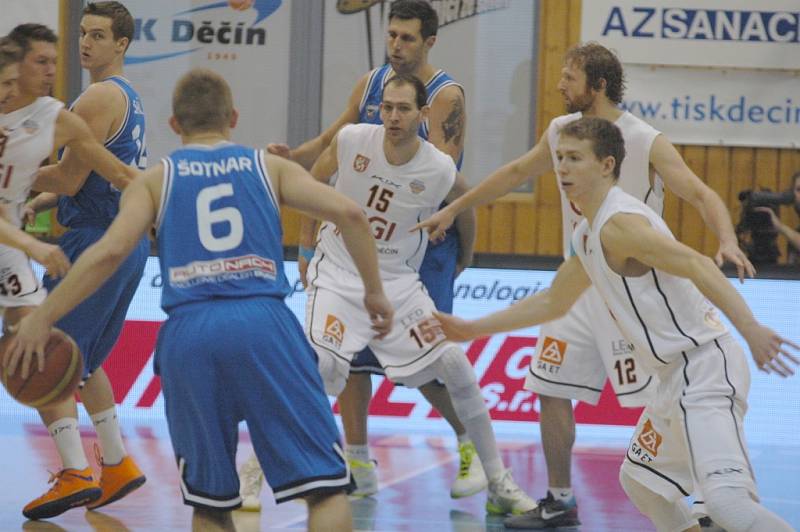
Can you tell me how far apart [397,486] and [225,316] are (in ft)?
9.58

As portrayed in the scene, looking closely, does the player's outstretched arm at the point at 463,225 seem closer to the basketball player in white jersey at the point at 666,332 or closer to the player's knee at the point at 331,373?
the player's knee at the point at 331,373

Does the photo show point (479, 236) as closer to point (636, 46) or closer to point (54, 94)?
point (636, 46)

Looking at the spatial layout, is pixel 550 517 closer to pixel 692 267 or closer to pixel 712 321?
pixel 712 321

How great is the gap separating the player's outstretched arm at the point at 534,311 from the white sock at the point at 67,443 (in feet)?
6.36

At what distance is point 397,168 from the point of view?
6430 millimetres

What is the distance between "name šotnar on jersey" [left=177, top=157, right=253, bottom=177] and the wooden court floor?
209cm

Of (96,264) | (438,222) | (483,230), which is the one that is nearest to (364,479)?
(438,222)

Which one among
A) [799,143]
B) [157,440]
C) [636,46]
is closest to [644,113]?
[636,46]

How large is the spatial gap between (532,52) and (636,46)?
86 cm

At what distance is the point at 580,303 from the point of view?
5941 millimetres

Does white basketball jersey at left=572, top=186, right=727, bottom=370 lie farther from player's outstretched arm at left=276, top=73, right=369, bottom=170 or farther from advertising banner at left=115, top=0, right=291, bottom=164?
advertising banner at left=115, top=0, right=291, bottom=164

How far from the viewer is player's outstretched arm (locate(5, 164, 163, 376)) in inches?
159

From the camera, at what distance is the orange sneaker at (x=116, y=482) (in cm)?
612

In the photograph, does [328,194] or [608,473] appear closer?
[328,194]
